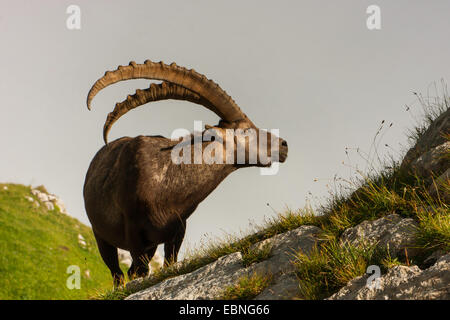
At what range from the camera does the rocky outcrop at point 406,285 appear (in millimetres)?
3512

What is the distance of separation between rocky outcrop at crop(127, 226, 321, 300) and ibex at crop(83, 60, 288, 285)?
71.5 inches

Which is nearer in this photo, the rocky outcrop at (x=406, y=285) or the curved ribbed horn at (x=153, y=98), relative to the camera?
the rocky outcrop at (x=406, y=285)

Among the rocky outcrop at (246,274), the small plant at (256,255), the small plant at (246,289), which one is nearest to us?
the small plant at (246,289)

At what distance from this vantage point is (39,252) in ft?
88.3

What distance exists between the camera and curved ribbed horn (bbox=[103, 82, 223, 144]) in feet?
25.0

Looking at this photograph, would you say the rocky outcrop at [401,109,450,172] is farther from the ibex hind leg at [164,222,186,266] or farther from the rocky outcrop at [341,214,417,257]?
the ibex hind leg at [164,222,186,266]

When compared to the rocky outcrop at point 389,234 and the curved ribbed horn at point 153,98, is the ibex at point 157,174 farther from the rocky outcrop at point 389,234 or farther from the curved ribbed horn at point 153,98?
the rocky outcrop at point 389,234

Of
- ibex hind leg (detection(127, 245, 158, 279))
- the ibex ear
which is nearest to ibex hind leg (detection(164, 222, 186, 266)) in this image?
ibex hind leg (detection(127, 245, 158, 279))

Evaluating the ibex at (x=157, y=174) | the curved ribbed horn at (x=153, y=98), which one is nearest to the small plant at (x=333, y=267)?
the ibex at (x=157, y=174)

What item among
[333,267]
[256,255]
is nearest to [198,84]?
[256,255]

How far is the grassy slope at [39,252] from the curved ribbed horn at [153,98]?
44.3ft

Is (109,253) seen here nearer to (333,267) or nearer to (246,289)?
(246,289)

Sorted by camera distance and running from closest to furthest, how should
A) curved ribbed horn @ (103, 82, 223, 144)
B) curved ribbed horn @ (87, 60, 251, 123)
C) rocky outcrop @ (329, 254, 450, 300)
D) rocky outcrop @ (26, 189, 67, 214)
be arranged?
rocky outcrop @ (329, 254, 450, 300)
curved ribbed horn @ (103, 82, 223, 144)
curved ribbed horn @ (87, 60, 251, 123)
rocky outcrop @ (26, 189, 67, 214)

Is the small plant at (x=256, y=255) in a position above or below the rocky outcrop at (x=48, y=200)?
below
